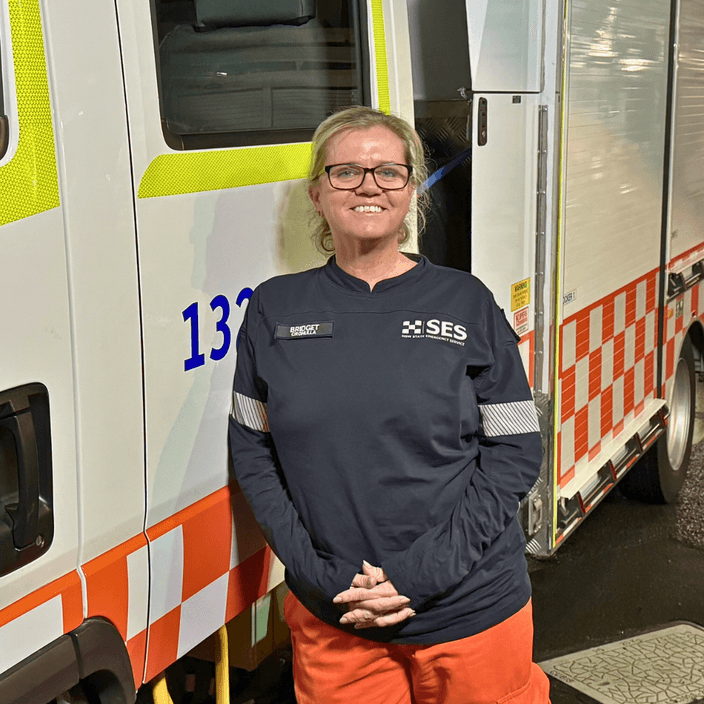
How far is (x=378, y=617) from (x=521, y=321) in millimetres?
1299

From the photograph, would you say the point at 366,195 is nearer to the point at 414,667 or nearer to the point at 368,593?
the point at 368,593

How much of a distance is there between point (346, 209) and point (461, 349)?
348mm

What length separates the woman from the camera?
5.76 feet

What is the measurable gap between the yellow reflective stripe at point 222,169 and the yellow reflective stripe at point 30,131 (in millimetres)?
198

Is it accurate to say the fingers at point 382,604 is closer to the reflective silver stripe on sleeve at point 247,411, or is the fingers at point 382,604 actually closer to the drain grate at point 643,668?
the reflective silver stripe on sleeve at point 247,411

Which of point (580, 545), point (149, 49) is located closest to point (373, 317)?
point (149, 49)

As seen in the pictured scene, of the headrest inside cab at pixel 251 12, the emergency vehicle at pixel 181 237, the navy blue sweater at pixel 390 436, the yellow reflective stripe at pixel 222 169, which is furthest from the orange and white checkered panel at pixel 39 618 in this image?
the headrest inside cab at pixel 251 12

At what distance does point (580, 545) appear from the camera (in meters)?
4.25

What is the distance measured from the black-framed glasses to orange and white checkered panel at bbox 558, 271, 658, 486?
1344mm

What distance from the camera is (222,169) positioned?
1729 millimetres

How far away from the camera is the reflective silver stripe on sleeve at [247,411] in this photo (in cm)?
182

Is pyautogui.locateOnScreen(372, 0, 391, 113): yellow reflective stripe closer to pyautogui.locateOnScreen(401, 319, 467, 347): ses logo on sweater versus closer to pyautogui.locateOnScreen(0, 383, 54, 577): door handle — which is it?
pyautogui.locateOnScreen(401, 319, 467, 347): ses logo on sweater

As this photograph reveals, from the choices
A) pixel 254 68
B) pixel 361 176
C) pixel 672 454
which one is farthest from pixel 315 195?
pixel 672 454

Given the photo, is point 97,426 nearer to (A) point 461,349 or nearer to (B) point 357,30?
(A) point 461,349
